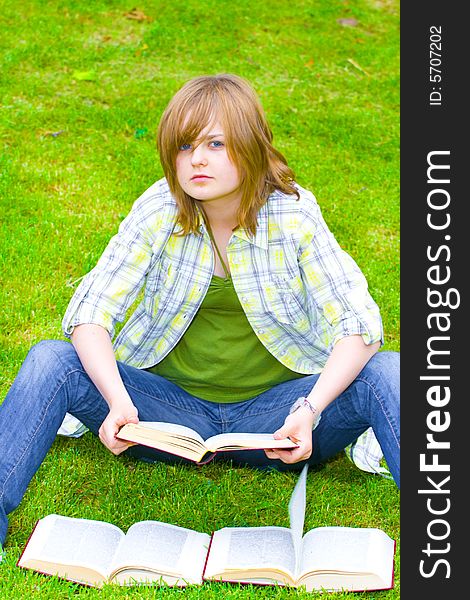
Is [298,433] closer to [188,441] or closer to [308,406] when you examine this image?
[308,406]

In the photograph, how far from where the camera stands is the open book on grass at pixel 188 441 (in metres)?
2.62

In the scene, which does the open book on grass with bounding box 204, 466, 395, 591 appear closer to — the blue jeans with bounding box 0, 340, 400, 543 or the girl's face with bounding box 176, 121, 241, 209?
the blue jeans with bounding box 0, 340, 400, 543

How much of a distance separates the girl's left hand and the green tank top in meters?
0.41

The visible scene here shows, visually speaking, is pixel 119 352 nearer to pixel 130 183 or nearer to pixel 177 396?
pixel 177 396

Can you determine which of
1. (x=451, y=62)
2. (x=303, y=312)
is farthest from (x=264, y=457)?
(x=451, y=62)

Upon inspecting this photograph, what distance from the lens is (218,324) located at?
321 cm

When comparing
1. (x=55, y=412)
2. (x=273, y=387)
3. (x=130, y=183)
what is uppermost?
(x=130, y=183)

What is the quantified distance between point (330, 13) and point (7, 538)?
232 inches

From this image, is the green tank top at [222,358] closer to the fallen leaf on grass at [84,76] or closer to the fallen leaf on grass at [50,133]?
the fallen leaf on grass at [50,133]

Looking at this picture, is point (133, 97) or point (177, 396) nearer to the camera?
point (177, 396)

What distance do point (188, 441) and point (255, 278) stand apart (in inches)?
24.8

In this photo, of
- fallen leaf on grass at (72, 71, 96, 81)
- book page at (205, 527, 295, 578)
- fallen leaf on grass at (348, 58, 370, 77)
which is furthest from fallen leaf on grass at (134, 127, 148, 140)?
book page at (205, 527, 295, 578)

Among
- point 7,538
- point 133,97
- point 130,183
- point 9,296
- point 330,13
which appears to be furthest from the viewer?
point 330,13

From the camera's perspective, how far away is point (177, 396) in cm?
321
